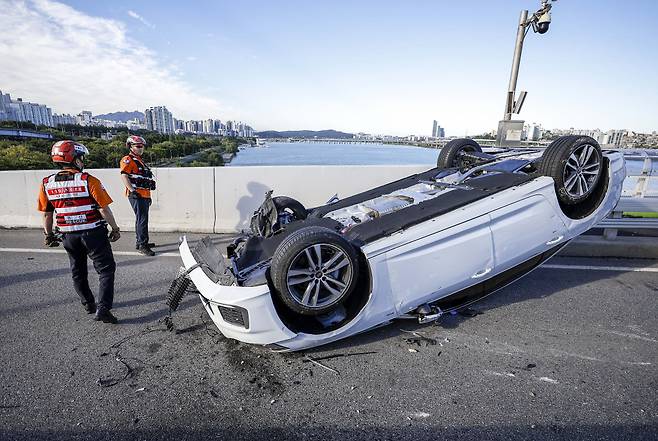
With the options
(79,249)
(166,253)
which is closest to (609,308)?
(79,249)

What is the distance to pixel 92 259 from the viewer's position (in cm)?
315

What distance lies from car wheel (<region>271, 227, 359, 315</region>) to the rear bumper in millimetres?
139

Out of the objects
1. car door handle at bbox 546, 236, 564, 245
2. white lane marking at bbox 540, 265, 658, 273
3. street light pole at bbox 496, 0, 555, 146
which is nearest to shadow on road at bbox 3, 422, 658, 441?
car door handle at bbox 546, 236, 564, 245

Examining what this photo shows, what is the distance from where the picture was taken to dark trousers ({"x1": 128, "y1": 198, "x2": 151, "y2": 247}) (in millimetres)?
5035

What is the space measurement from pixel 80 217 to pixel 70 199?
16 centimetres

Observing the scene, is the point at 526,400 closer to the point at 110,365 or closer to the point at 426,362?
the point at 426,362

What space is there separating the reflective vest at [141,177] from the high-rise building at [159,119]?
537 feet

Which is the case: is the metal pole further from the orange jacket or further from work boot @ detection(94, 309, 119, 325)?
work boot @ detection(94, 309, 119, 325)

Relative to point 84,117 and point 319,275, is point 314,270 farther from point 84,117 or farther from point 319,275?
point 84,117

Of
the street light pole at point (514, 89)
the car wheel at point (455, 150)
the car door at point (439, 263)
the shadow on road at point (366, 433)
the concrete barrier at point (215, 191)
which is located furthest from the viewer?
the street light pole at point (514, 89)

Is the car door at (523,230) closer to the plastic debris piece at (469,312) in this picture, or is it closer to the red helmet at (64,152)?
the plastic debris piece at (469,312)

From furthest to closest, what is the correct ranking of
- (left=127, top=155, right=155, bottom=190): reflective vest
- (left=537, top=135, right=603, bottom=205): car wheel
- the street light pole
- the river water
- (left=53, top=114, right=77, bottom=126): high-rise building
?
(left=53, top=114, right=77, bottom=126): high-rise building < the river water < the street light pole < (left=127, top=155, right=155, bottom=190): reflective vest < (left=537, top=135, right=603, bottom=205): car wheel

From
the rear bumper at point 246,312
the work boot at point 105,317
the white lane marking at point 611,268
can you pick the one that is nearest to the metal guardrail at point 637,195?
the white lane marking at point 611,268

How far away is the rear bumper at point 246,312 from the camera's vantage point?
2355 millimetres
